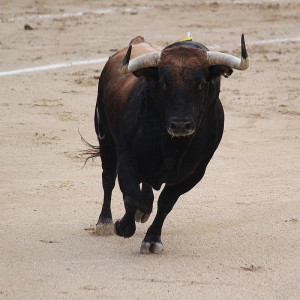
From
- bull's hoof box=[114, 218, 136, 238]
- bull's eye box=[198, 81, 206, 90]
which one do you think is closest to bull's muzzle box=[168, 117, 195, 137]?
bull's eye box=[198, 81, 206, 90]

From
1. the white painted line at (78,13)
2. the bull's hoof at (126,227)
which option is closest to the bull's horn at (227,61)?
the bull's hoof at (126,227)

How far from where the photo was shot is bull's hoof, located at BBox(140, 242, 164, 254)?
21.1 feet

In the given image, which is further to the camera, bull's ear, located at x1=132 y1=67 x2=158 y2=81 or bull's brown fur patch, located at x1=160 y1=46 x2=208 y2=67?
bull's ear, located at x1=132 y1=67 x2=158 y2=81

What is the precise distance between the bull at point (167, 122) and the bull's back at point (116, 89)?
4 centimetres

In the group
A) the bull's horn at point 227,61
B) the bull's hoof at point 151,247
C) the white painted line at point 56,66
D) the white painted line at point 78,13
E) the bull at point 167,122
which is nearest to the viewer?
the bull at point 167,122

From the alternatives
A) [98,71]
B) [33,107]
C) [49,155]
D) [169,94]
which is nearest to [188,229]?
[169,94]

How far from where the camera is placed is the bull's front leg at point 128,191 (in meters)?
6.20

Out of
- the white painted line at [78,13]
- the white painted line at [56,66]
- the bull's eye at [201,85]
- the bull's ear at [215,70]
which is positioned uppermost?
the bull's ear at [215,70]

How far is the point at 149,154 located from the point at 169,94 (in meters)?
0.49

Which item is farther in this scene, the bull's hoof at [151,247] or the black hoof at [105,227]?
the black hoof at [105,227]

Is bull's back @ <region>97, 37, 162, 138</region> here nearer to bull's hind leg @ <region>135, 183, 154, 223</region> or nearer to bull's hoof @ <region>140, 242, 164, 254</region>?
bull's hind leg @ <region>135, 183, 154, 223</region>

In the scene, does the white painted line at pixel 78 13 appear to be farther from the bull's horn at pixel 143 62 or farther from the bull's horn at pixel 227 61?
the bull's horn at pixel 227 61

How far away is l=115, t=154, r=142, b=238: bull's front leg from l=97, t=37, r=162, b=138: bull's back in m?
0.48

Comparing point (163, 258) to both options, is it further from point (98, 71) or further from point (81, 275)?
point (98, 71)
